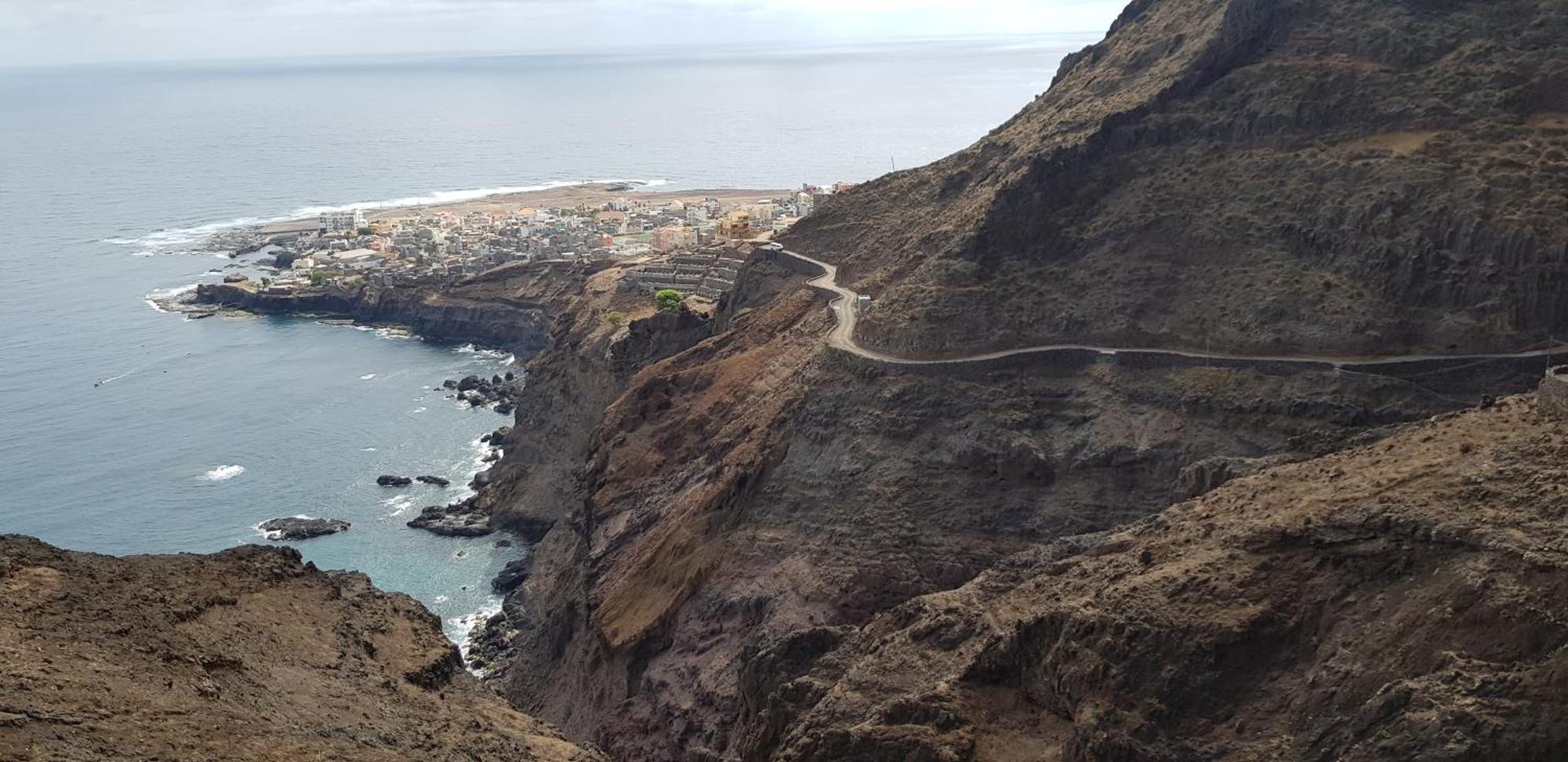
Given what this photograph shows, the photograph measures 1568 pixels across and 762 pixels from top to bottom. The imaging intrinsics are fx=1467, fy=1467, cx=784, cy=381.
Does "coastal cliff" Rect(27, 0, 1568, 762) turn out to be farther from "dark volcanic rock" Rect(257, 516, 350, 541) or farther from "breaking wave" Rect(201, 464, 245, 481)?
"breaking wave" Rect(201, 464, 245, 481)

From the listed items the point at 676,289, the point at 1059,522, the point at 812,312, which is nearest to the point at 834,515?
the point at 1059,522

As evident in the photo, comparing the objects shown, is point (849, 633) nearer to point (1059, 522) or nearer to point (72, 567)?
point (1059, 522)

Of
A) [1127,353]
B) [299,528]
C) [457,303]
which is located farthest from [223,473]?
[1127,353]

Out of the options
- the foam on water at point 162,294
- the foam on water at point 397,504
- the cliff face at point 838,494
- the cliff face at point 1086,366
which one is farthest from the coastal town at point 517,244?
the cliff face at point 838,494

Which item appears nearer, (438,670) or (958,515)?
(438,670)

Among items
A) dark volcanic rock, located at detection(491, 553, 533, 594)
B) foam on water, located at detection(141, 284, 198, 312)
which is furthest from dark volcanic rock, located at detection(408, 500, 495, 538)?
foam on water, located at detection(141, 284, 198, 312)

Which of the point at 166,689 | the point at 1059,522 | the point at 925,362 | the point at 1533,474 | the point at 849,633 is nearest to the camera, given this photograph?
the point at 166,689
